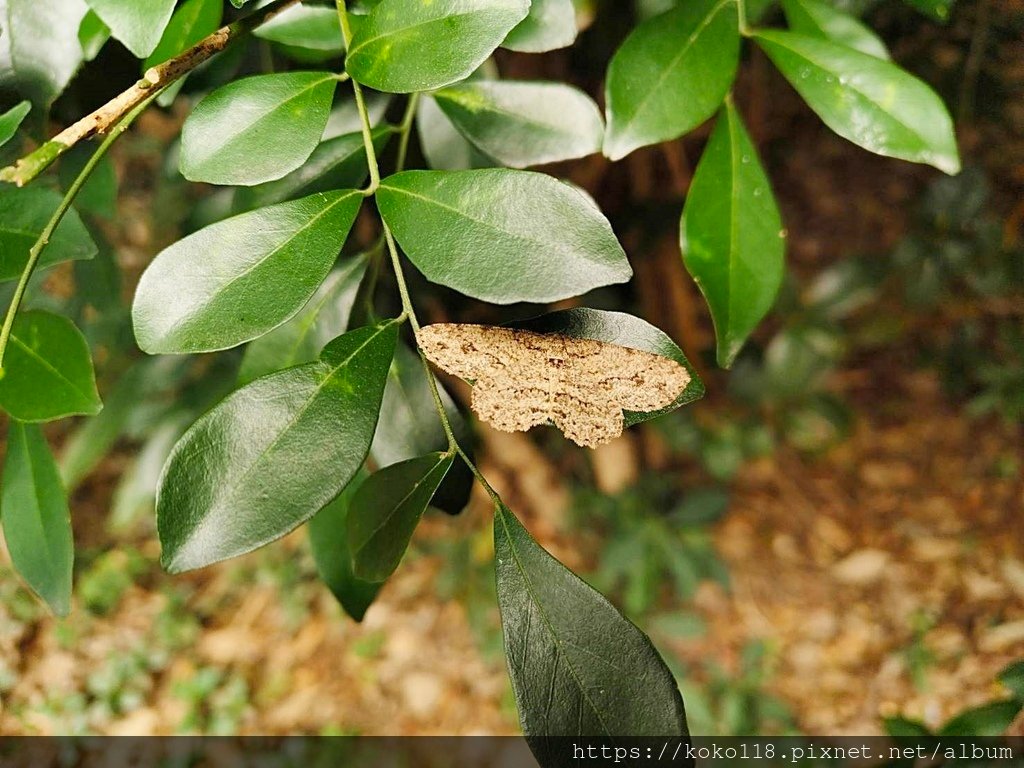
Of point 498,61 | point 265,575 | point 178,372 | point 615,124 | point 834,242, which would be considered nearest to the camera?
point 615,124

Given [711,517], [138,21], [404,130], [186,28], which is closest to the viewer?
[138,21]

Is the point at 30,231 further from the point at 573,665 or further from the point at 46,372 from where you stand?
the point at 573,665

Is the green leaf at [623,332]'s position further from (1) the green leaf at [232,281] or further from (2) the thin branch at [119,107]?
(2) the thin branch at [119,107]

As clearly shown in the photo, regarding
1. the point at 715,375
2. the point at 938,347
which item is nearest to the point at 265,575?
the point at 715,375

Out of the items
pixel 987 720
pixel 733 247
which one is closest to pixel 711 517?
pixel 987 720

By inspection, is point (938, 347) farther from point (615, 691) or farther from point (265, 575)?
point (265, 575)

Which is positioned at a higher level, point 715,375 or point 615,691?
point 615,691

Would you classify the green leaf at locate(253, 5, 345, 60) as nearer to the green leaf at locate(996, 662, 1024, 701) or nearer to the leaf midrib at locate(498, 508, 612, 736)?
the leaf midrib at locate(498, 508, 612, 736)
